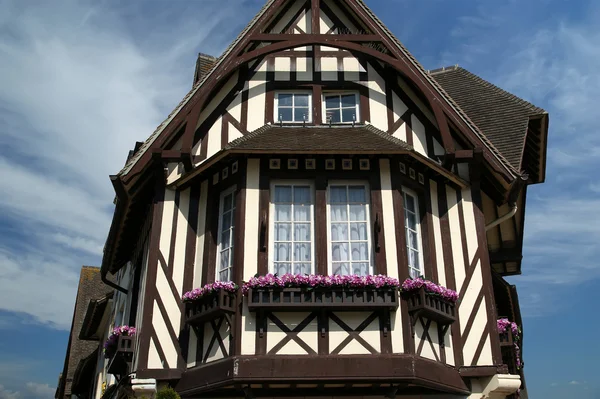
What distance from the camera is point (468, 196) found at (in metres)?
13.6

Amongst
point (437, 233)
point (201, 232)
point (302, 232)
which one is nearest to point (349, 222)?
point (302, 232)

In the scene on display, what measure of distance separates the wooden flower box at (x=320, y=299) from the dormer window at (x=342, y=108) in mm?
4350

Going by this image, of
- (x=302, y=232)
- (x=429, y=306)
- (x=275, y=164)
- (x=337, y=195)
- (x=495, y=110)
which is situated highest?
(x=495, y=110)

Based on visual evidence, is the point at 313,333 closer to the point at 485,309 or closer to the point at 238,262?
the point at 238,262

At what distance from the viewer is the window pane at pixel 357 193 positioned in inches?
495

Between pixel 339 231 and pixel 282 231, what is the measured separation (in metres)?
1.00

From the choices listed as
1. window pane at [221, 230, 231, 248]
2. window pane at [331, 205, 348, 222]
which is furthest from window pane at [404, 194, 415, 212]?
window pane at [221, 230, 231, 248]

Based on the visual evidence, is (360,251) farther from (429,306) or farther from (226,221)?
(226,221)

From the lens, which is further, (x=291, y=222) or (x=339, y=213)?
(x=339, y=213)

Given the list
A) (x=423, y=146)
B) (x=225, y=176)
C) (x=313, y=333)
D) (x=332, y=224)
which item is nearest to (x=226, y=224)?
(x=225, y=176)

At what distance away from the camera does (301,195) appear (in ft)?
41.5

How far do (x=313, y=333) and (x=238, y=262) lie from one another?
175cm

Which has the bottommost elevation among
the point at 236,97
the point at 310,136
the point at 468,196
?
the point at 468,196

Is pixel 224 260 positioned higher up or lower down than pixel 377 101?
lower down
